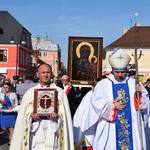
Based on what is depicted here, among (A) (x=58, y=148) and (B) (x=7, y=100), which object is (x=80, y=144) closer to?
(A) (x=58, y=148)

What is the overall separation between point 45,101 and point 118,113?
1.19 m

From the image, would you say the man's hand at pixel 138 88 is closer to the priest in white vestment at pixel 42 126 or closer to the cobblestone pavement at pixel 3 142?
the priest in white vestment at pixel 42 126

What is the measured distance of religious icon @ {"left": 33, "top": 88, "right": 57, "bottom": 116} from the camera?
18.0 feet

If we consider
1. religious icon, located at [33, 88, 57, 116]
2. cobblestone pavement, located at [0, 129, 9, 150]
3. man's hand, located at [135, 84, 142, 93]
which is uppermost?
man's hand, located at [135, 84, 142, 93]

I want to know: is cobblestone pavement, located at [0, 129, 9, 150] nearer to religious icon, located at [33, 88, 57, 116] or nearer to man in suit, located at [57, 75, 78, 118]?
man in suit, located at [57, 75, 78, 118]

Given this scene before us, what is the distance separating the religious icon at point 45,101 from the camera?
5.48 metres

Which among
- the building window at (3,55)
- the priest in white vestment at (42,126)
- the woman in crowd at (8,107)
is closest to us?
the priest in white vestment at (42,126)

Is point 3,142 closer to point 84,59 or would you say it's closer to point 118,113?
point 84,59

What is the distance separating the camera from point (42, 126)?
5.58 metres

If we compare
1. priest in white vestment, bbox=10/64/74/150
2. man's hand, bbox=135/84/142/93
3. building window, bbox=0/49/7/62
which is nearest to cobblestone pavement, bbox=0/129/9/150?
priest in white vestment, bbox=10/64/74/150

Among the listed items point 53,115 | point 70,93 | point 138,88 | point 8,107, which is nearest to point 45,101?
point 53,115

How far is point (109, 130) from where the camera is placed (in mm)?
6031

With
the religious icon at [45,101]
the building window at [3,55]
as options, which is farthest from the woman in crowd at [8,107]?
the building window at [3,55]

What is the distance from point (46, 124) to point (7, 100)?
A: 425cm
